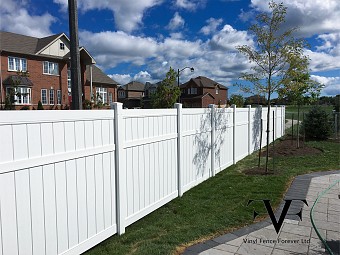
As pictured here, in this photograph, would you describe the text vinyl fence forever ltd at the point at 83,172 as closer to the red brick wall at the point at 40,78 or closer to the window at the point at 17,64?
A: the red brick wall at the point at 40,78

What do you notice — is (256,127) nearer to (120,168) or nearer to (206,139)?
(206,139)

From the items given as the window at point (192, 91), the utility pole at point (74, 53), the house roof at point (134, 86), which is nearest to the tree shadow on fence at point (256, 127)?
the utility pole at point (74, 53)

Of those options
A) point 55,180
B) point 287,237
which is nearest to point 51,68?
point 55,180

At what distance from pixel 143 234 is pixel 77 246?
3.21ft

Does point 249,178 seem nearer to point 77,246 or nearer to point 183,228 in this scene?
point 183,228

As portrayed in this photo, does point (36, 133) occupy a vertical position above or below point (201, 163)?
above

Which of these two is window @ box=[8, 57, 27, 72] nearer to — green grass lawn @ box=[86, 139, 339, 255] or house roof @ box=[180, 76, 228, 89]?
green grass lawn @ box=[86, 139, 339, 255]

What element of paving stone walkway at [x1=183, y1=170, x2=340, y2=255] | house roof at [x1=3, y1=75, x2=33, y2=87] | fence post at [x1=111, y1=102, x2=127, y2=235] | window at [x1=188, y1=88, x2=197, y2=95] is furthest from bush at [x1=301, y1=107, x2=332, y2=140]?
window at [x1=188, y1=88, x2=197, y2=95]

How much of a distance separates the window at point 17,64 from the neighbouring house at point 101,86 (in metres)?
7.43

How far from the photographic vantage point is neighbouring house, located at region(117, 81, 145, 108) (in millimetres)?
67125

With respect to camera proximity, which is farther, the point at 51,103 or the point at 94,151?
the point at 51,103

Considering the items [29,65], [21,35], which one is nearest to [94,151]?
[29,65]

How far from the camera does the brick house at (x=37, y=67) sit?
2628 cm

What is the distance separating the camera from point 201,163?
21.6 feet
